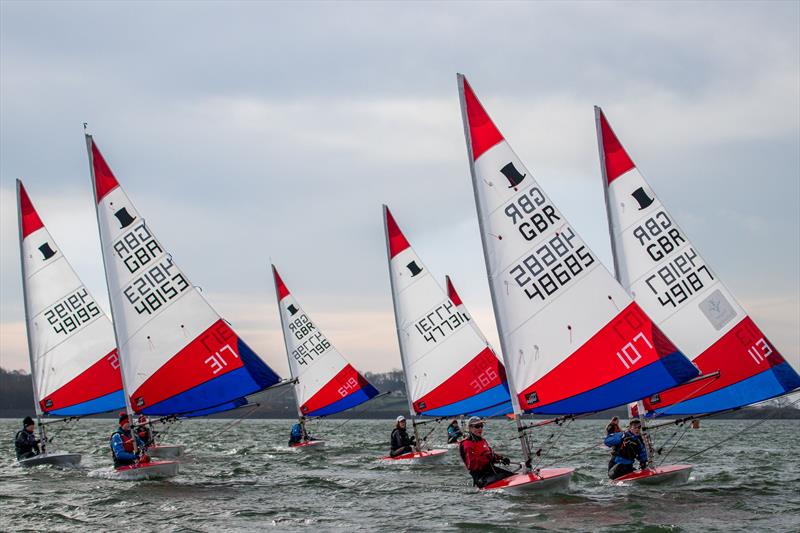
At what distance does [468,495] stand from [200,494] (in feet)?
17.3

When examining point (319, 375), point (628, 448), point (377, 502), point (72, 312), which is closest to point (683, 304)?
point (628, 448)

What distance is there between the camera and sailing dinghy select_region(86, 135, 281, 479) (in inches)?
878

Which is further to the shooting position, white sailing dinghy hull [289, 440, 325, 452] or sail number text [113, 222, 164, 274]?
white sailing dinghy hull [289, 440, 325, 452]

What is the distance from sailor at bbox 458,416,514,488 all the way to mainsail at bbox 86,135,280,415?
6.40m

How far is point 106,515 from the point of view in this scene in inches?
656

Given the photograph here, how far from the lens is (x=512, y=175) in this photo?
18281 millimetres

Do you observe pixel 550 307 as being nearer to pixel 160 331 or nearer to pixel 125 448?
pixel 160 331

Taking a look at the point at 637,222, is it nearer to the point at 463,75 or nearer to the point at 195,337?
the point at 463,75

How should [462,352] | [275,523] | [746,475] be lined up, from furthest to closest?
[462,352], [746,475], [275,523]

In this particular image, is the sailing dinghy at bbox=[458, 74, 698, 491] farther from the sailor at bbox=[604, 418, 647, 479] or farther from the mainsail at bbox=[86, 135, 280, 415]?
the mainsail at bbox=[86, 135, 280, 415]

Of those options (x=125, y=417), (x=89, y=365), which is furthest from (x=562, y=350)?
(x=89, y=365)

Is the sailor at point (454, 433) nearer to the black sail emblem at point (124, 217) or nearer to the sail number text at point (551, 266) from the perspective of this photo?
the black sail emblem at point (124, 217)

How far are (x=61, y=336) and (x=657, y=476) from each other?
17.6 m

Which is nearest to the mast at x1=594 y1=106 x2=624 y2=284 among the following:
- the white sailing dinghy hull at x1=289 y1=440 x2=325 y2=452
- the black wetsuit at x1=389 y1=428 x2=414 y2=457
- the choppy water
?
the choppy water
